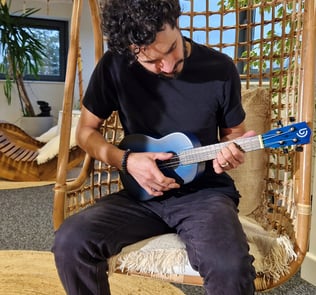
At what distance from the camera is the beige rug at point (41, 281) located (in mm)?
1298

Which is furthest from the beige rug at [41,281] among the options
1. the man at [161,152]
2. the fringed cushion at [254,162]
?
the man at [161,152]

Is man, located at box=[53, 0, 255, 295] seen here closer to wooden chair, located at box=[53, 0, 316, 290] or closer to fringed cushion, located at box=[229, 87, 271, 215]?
wooden chair, located at box=[53, 0, 316, 290]

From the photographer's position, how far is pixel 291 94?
3.31 feet

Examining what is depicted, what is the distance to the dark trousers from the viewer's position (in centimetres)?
65

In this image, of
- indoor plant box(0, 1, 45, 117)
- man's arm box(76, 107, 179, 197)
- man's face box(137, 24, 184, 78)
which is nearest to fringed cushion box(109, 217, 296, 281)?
man's arm box(76, 107, 179, 197)

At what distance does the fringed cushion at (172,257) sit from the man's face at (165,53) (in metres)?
0.36

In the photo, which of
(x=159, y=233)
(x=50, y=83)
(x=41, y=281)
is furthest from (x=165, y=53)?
(x=50, y=83)

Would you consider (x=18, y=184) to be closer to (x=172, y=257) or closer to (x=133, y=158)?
(x=133, y=158)

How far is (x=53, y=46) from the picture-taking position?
14.6 ft

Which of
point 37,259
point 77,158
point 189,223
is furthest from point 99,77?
point 77,158

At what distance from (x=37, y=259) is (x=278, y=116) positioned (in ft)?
3.53

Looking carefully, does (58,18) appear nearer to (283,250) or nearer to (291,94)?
(291,94)

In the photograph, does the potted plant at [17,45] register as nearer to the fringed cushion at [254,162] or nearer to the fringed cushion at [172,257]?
the fringed cushion at [254,162]

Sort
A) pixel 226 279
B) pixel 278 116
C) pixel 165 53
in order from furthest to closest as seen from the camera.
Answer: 1. pixel 278 116
2. pixel 165 53
3. pixel 226 279
